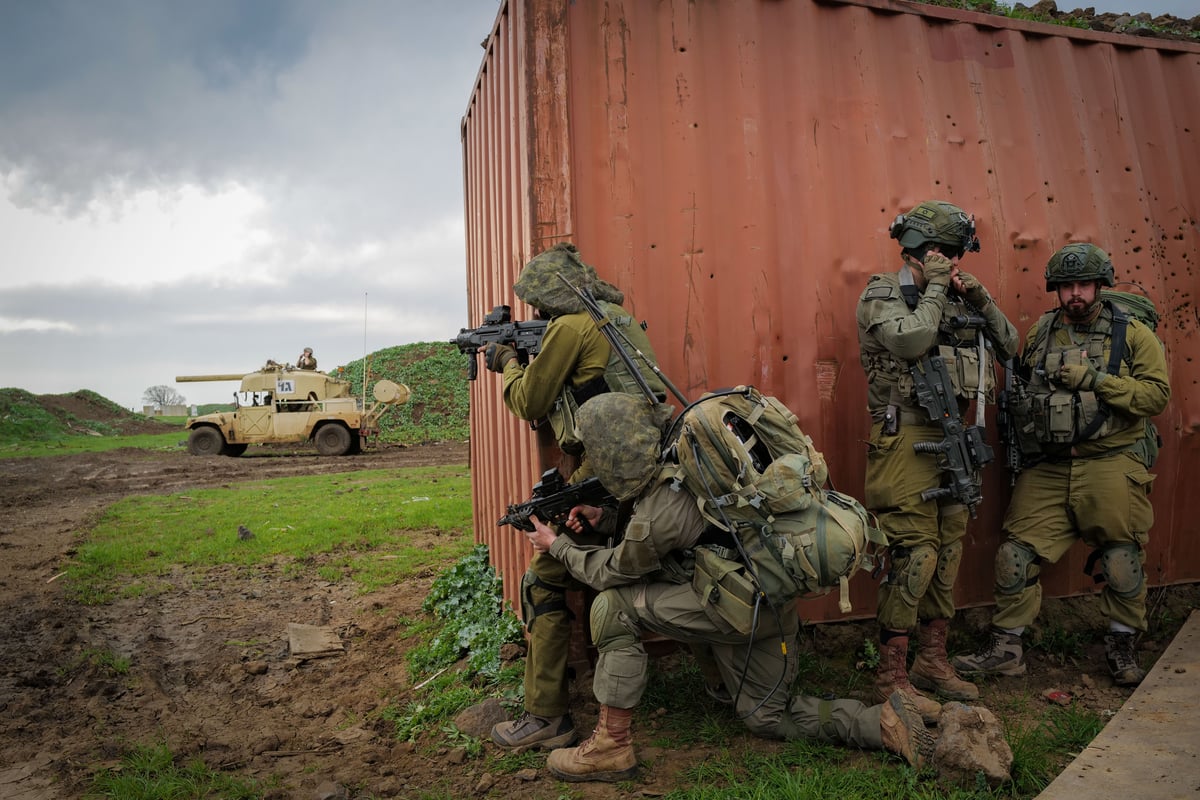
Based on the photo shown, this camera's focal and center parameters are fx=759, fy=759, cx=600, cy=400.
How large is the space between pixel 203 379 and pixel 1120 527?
18.1 meters

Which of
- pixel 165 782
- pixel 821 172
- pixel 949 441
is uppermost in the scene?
pixel 821 172

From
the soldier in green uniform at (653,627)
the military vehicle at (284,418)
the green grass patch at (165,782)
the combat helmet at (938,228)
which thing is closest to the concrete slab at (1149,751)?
the soldier in green uniform at (653,627)

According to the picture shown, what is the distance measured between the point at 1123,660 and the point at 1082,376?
1358mm

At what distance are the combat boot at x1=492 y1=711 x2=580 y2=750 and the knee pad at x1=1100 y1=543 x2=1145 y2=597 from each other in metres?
2.63

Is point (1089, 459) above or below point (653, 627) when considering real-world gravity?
above

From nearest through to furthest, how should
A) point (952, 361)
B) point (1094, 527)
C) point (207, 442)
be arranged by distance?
point (952, 361), point (1094, 527), point (207, 442)

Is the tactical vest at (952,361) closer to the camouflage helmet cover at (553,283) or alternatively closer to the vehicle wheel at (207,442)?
the camouflage helmet cover at (553,283)

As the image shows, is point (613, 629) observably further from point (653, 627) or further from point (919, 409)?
point (919, 409)

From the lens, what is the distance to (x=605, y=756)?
2744 mm

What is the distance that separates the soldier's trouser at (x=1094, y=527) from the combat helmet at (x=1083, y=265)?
85 centimetres

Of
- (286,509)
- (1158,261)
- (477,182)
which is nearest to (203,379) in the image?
(286,509)

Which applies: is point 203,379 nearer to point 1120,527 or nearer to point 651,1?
point 651,1

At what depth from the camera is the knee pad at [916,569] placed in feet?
A: 10.8

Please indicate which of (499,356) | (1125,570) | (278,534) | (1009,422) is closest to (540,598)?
(499,356)
